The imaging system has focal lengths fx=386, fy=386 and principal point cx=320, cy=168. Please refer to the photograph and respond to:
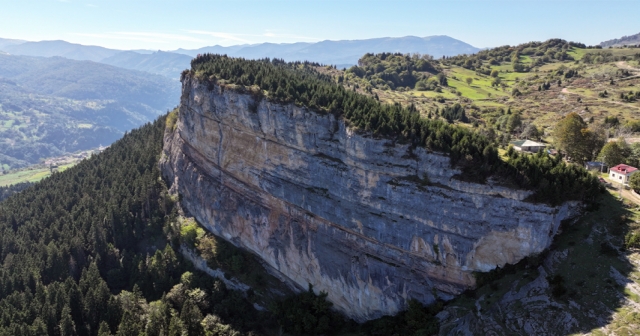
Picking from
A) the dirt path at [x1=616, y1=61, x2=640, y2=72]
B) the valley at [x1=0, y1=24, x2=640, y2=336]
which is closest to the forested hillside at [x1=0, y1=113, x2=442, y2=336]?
the valley at [x1=0, y1=24, x2=640, y2=336]

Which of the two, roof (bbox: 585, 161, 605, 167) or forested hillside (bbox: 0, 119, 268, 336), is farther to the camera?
roof (bbox: 585, 161, 605, 167)

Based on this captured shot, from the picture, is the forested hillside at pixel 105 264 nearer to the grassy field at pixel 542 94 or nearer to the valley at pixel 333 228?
the valley at pixel 333 228

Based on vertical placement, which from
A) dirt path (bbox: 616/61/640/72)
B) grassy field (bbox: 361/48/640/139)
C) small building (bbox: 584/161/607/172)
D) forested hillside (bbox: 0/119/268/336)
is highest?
dirt path (bbox: 616/61/640/72)

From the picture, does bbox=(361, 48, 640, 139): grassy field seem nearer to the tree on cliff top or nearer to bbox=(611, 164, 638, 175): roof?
the tree on cliff top

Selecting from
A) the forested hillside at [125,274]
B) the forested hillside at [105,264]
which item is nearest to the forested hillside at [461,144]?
the forested hillside at [125,274]

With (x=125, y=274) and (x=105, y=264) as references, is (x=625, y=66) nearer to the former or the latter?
(x=125, y=274)

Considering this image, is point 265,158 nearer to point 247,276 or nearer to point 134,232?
point 247,276
